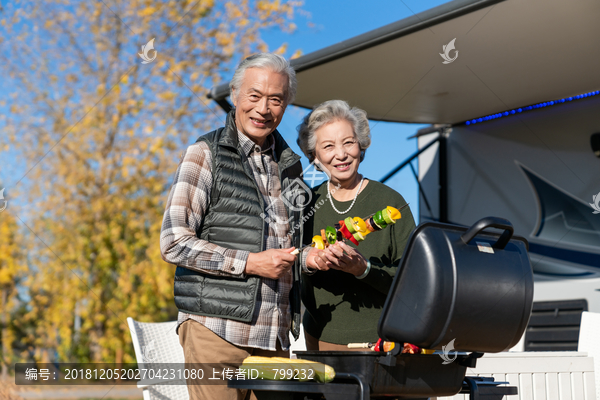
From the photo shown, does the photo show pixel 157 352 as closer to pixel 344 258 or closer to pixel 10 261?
pixel 344 258

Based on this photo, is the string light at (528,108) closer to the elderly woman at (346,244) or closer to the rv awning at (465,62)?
the rv awning at (465,62)

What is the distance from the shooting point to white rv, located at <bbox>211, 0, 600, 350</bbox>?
3361 mm

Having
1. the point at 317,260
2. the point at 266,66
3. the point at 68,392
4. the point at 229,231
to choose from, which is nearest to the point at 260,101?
the point at 266,66

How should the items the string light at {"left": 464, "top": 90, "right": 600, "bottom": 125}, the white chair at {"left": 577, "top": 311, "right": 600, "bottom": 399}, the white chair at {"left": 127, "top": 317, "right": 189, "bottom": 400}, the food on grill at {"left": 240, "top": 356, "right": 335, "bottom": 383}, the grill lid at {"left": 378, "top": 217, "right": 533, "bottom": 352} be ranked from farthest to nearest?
the string light at {"left": 464, "top": 90, "right": 600, "bottom": 125}, the white chair at {"left": 577, "top": 311, "right": 600, "bottom": 399}, the white chair at {"left": 127, "top": 317, "right": 189, "bottom": 400}, the food on grill at {"left": 240, "top": 356, "right": 335, "bottom": 383}, the grill lid at {"left": 378, "top": 217, "right": 533, "bottom": 352}

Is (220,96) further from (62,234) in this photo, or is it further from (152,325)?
(62,234)

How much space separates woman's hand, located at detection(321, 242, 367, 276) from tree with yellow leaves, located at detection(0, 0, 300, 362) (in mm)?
4694

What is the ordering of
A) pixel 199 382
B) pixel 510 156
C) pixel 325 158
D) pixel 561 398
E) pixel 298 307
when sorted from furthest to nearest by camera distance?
pixel 510 156 → pixel 561 398 → pixel 325 158 → pixel 298 307 → pixel 199 382

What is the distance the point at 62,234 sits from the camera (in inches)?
243

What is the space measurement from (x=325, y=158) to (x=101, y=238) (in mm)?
4729

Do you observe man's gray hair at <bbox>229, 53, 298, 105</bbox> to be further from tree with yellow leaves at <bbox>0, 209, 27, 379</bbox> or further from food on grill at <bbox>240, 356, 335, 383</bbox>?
tree with yellow leaves at <bbox>0, 209, 27, 379</bbox>

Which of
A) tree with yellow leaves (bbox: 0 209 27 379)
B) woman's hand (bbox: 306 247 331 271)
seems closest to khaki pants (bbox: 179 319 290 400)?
woman's hand (bbox: 306 247 331 271)

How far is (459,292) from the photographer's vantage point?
1271mm

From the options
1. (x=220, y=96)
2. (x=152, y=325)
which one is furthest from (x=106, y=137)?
(x=152, y=325)

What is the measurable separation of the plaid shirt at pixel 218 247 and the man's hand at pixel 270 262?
0.03 meters
